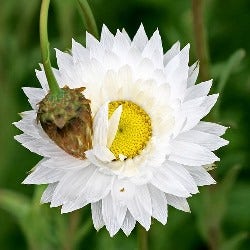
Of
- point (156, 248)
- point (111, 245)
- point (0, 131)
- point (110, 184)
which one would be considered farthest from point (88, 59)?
point (0, 131)

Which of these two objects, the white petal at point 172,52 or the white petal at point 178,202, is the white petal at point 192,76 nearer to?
the white petal at point 172,52

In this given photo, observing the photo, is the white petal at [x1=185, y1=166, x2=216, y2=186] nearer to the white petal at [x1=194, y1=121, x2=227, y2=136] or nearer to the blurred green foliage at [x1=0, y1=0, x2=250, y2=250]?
the white petal at [x1=194, y1=121, x2=227, y2=136]

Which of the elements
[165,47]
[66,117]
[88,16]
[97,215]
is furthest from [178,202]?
[165,47]

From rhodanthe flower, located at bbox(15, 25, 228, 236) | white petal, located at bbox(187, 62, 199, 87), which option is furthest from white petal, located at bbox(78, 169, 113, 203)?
white petal, located at bbox(187, 62, 199, 87)

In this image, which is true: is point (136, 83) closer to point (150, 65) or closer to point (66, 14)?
point (150, 65)

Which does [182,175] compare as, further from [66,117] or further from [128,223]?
[66,117]

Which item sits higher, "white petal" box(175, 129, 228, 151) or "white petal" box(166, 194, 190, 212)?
"white petal" box(175, 129, 228, 151)
